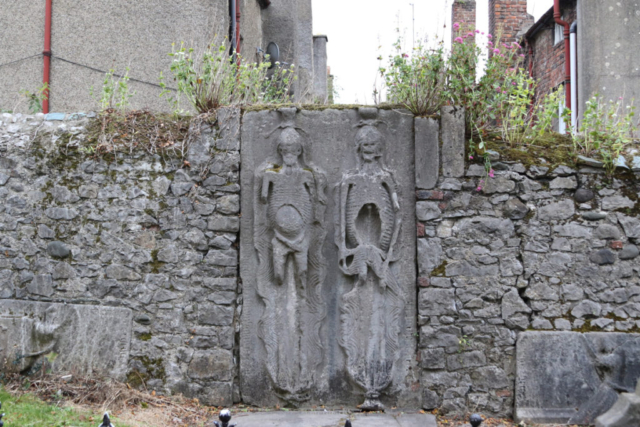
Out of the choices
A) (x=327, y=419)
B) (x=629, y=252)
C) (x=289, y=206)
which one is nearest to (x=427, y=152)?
(x=289, y=206)

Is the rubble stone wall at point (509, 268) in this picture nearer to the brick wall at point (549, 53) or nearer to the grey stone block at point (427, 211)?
the grey stone block at point (427, 211)

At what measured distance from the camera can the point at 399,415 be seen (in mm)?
4957

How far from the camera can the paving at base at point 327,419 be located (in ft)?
15.4

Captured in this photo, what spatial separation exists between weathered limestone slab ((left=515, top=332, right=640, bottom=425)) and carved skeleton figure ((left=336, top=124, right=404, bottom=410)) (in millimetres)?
1130

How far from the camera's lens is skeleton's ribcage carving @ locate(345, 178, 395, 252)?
5.16m

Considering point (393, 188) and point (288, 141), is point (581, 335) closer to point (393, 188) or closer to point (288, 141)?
point (393, 188)

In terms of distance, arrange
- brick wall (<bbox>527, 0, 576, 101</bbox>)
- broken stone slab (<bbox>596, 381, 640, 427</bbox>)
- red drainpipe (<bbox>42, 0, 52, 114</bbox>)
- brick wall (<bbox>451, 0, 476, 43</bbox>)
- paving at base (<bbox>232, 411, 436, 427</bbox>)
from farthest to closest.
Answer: brick wall (<bbox>451, 0, 476, 43</bbox>) → brick wall (<bbox>527, 0, 576, 101</bbox>) → red drainpipe (<bbox>42, 0, 52, 114</bbox>) → paving at base (<bbox>232, 411, 436, 427</bbox>) → broken stone slab (<bbox>596, 381, 640, 427</bbox>)

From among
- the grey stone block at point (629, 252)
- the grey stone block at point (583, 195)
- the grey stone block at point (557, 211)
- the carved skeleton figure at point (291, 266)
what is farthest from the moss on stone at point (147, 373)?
the grey stone block at point (629, 252)

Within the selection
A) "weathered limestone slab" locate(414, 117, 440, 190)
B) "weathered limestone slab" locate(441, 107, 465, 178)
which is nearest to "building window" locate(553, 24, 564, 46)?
"weathered limestone slab" locate(441, 107, 465, 178)

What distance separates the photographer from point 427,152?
5211 millimetres

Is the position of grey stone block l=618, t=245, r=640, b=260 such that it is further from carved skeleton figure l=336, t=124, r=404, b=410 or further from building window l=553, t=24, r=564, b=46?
building window l=553, t=24, r=564, b=46

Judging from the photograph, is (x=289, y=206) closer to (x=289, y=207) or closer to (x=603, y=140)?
(x=289, y=207)

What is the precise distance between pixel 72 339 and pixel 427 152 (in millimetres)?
3569

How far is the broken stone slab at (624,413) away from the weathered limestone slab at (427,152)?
2.23 meters
